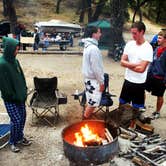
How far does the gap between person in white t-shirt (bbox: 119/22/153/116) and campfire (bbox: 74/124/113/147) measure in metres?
1.62

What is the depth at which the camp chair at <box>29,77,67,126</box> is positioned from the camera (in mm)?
8719

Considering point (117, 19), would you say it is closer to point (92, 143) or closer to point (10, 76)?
point (10, 76)

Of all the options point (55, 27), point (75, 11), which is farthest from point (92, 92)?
point (75, 11)

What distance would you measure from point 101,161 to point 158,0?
48.0 m

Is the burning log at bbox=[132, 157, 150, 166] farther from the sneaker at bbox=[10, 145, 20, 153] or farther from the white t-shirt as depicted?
the sneaker at bbox=[10, 145, 20, 153]

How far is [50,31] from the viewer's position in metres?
33.1

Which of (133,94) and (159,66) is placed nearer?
(133,94)

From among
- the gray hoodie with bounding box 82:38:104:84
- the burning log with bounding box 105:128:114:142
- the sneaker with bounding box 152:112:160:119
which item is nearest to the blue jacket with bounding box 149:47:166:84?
the sneaker with bounding box 152:112:160:119

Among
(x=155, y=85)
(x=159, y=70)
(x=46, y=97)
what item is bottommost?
(x=46, y=97)

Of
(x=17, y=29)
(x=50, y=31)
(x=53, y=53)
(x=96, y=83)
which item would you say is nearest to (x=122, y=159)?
(x=96, y=83)

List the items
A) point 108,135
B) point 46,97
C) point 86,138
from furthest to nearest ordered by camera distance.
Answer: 1. point 46,97
2. point 108,135
3. point 86,138

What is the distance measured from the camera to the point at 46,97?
30.1 feet

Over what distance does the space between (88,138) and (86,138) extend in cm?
3

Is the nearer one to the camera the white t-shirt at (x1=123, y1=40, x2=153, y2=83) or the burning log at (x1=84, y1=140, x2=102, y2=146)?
the burning log at (x1=84, y1=140, x2=102, y2=146)
